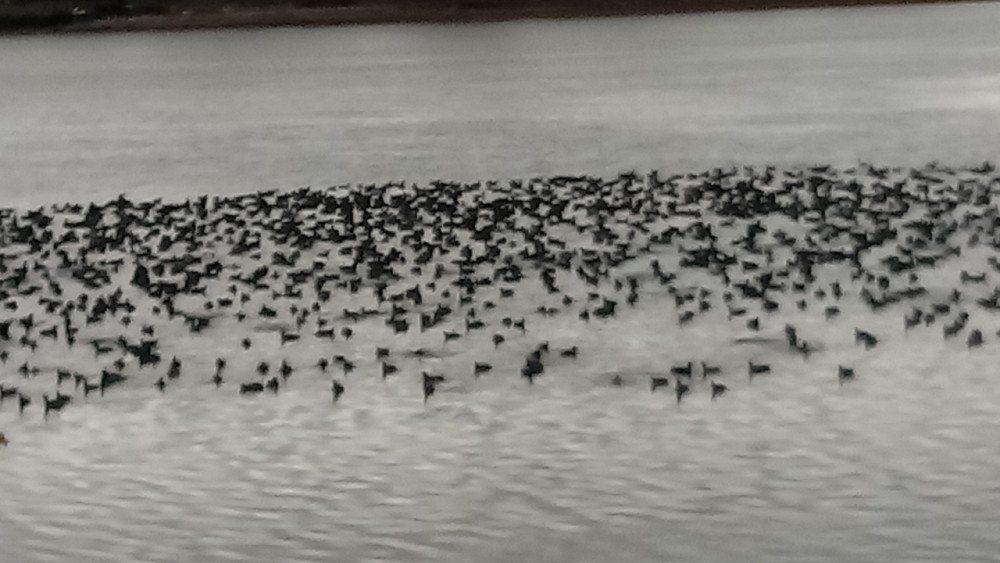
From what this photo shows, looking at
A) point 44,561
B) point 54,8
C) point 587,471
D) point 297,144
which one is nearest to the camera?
point 44,561

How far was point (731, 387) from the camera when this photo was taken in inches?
460

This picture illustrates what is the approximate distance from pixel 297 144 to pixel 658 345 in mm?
21599

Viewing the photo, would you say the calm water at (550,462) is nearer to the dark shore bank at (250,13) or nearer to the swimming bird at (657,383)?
the swimming bird at (657,383)

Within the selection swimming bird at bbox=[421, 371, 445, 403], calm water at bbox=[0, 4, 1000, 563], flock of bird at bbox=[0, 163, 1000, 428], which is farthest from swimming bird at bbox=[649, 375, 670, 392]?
swimming bird at bbox=[421, 371, 445, 403]

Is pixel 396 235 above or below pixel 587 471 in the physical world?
above

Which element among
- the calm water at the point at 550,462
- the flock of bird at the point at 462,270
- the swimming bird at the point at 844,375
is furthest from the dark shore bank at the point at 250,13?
the swimming bird at the point at 844,375

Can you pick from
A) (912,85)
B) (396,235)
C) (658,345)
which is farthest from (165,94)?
(658,345)

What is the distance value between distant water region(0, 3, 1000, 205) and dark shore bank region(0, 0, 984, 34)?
14762 millimetres

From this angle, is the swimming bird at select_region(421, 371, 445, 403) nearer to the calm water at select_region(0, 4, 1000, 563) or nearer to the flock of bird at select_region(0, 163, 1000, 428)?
the flock of bird at select_region(0, 163, 1000, 428)

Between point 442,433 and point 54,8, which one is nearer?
point 442,433

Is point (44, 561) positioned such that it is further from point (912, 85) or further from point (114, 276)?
point (912, 85)

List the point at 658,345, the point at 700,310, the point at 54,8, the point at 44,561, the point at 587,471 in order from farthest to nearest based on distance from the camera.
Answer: the point at 54,8
the point at 700,310
the point at 658,345
the point at 587,471
the point at 44,561

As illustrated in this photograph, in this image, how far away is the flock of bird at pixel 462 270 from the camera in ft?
43.1

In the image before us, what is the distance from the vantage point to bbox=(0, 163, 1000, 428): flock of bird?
13.1m
